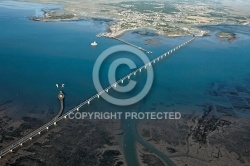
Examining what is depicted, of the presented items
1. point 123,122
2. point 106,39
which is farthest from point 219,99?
point 106,39

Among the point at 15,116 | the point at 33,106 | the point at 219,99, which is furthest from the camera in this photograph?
the point at 219,99

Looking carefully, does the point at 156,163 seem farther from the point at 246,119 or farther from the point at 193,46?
the point at 193,46

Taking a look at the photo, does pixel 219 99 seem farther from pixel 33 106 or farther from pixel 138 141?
pixel 33 106

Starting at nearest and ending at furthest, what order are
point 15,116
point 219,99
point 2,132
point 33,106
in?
point 2,132 → point 15,116 → point 33,106 → point 219,99

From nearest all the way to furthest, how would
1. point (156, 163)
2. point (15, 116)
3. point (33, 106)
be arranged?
1. point (156, 163)
2. point (15, 116)
3. point (33, 106)

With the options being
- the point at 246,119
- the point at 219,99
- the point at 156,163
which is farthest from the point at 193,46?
the point at 156,163

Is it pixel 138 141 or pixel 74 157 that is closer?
pixel 74 157
